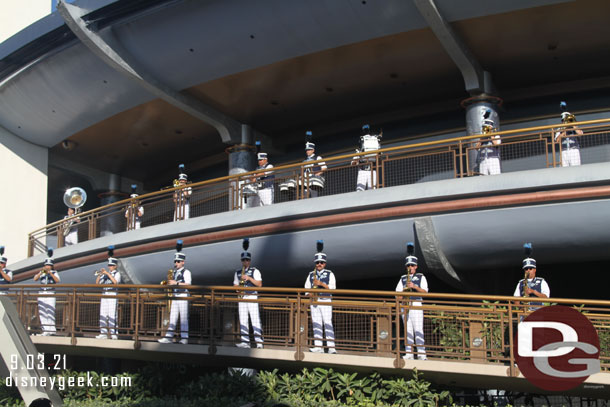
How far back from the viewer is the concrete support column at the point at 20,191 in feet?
74.6

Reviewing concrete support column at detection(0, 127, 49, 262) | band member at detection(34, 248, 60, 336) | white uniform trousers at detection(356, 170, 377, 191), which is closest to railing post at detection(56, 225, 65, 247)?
concrete support column at detection(0, 127, 49, 262)

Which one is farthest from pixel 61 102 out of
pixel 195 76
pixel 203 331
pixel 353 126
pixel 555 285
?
pixel 555 285

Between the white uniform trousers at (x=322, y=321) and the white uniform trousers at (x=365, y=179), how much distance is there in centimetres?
366

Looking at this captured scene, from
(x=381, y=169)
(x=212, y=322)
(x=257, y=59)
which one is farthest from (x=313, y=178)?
(x=212, y=322)

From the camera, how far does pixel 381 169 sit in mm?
A: 14078

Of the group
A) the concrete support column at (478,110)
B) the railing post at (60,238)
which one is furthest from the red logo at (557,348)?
the railing post at (60,238)

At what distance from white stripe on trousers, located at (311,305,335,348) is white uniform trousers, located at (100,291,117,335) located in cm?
422

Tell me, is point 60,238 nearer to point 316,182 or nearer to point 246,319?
point 316,182

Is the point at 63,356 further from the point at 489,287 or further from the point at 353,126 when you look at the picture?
the point at 353,126

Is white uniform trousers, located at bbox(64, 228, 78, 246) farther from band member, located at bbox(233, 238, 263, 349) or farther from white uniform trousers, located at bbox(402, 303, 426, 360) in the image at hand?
white uniform trousers, located at bbox(402, 303, 426, 360)

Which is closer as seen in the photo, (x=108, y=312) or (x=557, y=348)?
(x=557, y=348)

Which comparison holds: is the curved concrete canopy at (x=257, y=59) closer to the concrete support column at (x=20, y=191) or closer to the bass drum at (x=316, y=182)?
the concrete support column at (x=20, y=191)

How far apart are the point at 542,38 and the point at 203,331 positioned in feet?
32.5

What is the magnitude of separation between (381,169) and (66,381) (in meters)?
7.25
